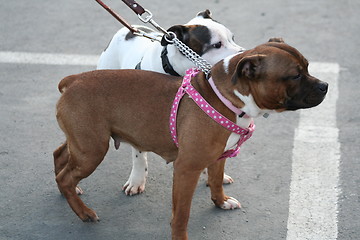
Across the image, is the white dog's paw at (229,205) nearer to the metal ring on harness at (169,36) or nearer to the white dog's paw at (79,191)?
the white dog's paw at (79,191)

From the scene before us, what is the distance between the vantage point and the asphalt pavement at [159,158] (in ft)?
15.7

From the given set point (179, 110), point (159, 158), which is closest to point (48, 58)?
point (159, 158)

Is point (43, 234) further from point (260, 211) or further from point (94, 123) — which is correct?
point (260, 211)

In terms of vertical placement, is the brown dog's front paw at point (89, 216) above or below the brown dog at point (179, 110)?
below

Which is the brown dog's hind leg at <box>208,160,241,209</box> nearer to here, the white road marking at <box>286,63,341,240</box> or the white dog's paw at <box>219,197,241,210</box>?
the white dog's paw at <box>219,197,241,210</box>

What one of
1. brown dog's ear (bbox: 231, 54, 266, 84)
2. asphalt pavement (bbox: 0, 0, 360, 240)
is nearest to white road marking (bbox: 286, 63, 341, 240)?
asphalt pavement (bbox: 0, 0, 360, 240)

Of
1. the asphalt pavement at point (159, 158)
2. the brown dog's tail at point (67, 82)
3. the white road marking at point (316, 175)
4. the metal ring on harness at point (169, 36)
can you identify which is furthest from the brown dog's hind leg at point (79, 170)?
the white road marking at point (316, 175)

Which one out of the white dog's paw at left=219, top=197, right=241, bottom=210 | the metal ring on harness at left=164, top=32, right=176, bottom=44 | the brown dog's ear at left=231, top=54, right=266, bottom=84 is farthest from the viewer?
the white dog's paw at left=219, top=197, right=241, bottom=210

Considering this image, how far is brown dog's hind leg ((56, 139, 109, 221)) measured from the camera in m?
4.49

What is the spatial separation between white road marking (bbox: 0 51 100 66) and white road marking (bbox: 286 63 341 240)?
2.49 meters

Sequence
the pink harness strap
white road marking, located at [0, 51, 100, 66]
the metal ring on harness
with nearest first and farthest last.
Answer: the pink harness strap
the metal ring on harness
white road marking, located at [0, 51, 100, 66]

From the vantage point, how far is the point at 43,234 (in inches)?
185

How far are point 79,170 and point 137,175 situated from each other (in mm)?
671

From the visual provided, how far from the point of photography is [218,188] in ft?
16.0
